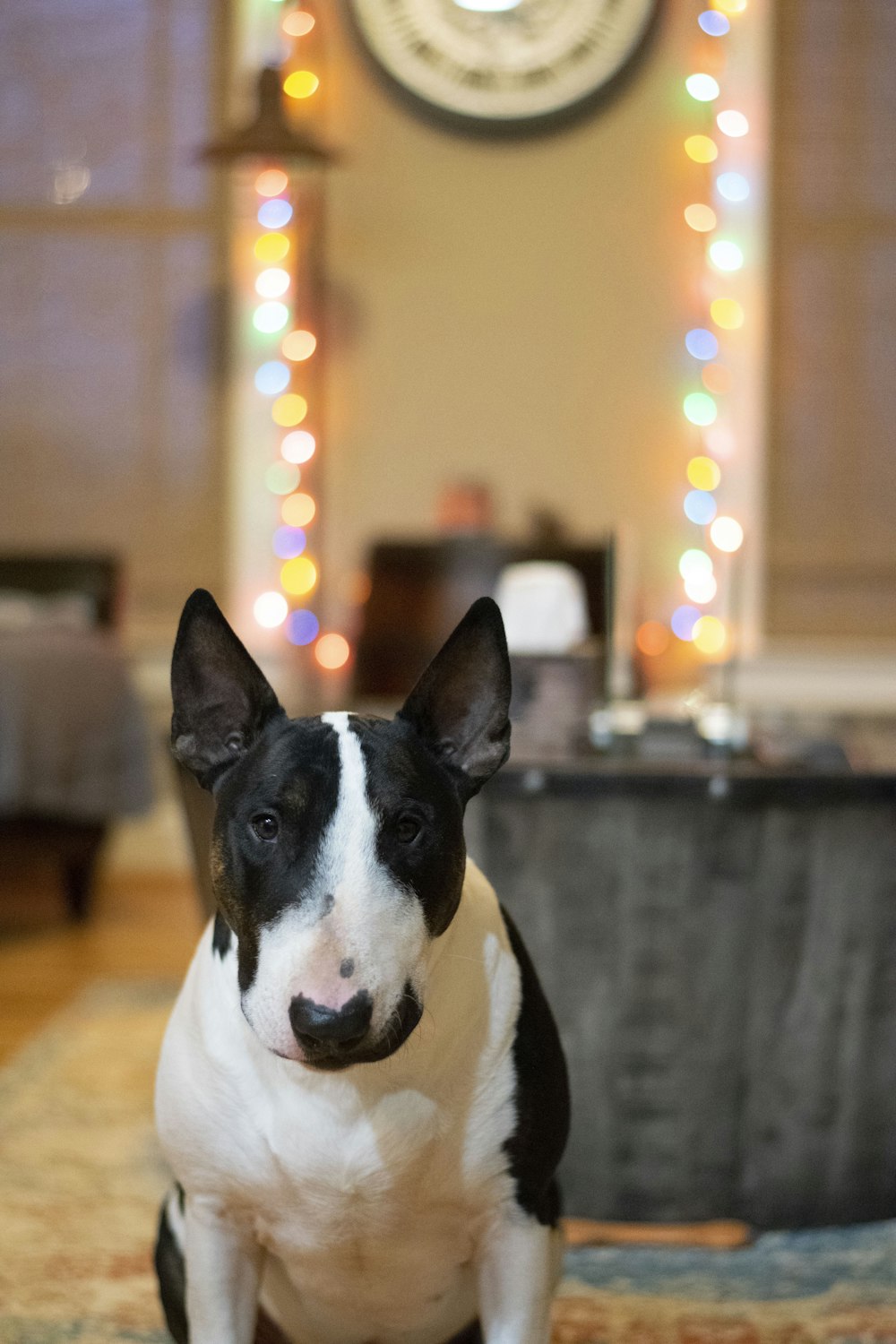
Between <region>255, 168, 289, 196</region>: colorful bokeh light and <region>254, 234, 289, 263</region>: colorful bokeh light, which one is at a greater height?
<region>255, 168, 289, 196</region>: colorful bokeh light

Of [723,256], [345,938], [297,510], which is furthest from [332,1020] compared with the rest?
[723,256]

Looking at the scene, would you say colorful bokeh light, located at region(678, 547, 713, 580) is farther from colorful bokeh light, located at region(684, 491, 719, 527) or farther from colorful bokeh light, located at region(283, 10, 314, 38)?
colorful bokeh light, located at region(283, 10, 314, 38)

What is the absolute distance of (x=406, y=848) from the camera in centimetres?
102

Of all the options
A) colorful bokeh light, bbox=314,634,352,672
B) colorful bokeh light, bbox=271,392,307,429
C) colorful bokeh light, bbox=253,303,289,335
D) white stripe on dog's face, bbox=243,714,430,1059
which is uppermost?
colorful bokeh light, bbox=253,303,289,335

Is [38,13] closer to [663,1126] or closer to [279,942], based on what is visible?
[663,1126]

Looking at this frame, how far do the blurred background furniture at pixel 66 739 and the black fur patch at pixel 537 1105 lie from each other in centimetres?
265

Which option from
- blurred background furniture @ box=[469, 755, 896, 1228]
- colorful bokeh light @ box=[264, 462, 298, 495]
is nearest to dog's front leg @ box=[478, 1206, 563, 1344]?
blurred background furniture @ box=[469, 755, 896, 1228]

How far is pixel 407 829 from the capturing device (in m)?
A: 1.03

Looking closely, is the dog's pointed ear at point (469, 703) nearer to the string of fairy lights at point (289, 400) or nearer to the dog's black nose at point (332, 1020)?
the dog's black nose at point (332, 1020)

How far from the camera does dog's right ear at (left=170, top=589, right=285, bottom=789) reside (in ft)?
3.70

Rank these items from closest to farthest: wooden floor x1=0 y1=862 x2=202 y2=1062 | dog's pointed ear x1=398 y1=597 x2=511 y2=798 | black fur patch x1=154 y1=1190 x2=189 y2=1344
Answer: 1. dog's pointed ear x1=398 y1=597 x2=511 y2=798
2. black fur patch x1=154 y1=1190 x2=189 y2=1344
3. wooden floor x1=0 y1=862 x2=202 y2=1062

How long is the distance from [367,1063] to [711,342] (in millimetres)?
4051

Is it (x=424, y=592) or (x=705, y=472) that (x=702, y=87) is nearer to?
(x=705, y=472)

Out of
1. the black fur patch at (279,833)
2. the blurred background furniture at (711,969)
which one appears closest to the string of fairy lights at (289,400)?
the blurred background furniture at (711,969)
